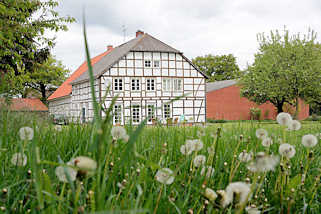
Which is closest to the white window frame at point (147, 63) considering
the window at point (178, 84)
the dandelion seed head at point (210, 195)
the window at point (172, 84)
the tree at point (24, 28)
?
the window at point (172, 84)

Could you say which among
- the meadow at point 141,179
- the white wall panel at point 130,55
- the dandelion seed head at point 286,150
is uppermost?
the white wall panel at point 130,55

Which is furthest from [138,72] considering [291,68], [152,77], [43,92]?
[43,92]

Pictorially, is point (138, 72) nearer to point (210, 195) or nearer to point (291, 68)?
point (291, 68)

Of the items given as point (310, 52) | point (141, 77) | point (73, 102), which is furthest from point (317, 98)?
point (73, 102)

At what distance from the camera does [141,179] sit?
3.30 feet

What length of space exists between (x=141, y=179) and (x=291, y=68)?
92.5ft

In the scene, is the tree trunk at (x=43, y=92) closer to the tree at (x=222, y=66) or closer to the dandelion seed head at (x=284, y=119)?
the tree at (x=222, y=66)

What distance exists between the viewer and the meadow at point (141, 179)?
0.58m

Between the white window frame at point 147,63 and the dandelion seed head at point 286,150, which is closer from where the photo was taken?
the dandelion seed head at point 286,150

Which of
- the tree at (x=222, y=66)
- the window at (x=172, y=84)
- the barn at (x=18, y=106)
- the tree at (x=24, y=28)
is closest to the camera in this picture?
the barn at (x=18, y=106)

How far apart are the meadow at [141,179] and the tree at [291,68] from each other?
2696 cm

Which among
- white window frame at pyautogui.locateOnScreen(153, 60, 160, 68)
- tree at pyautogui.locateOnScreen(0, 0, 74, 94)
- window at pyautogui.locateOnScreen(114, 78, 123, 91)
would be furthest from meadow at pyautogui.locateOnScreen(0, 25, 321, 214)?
white window frame at pyautogui.locateOnScreen(153, 60, 160, 68)

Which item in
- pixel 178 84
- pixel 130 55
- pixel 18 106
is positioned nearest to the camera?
pixel 18 106

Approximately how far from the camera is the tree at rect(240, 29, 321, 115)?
2645cm
